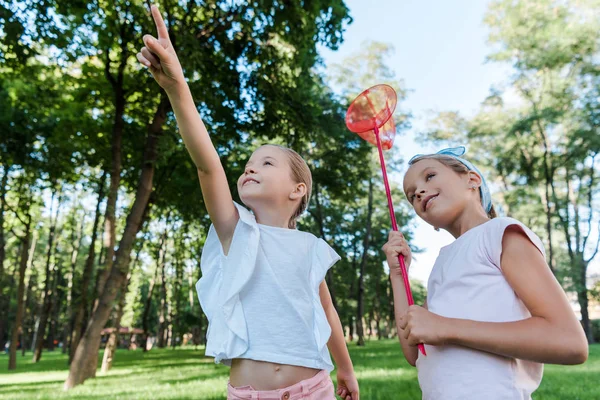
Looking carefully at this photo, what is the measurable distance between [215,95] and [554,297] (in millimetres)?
8839

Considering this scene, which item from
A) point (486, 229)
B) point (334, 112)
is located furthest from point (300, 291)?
point (334, 112)

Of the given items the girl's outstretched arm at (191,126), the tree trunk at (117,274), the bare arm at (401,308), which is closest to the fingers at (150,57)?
the girl's outstretched arm at (191,126)

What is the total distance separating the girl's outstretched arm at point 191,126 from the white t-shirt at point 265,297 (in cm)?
8

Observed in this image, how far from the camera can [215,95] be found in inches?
372

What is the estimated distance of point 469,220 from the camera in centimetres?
165

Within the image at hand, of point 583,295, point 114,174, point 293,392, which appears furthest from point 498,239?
point 583,295

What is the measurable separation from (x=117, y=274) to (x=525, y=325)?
8808 mm

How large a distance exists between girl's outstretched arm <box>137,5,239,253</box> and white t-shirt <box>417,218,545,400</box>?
0.88 m

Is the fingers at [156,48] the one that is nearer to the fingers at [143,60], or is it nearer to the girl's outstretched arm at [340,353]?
the fingers at [143,60]

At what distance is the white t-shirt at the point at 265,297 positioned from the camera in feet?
5.82

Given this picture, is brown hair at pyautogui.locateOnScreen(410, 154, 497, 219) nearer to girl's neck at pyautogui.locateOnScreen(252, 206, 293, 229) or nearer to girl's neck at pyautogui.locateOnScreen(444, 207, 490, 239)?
girl's neck at pyautogui.locateOnScreen(444, 207, 490, 239)

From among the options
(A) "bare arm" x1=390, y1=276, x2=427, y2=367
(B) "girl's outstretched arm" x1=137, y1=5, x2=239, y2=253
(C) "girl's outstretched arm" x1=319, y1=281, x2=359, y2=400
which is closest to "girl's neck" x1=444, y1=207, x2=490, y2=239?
(A) "bare arm" x1=390, y1=276, x2=427, y2=367

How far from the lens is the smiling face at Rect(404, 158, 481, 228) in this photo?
1637 mm

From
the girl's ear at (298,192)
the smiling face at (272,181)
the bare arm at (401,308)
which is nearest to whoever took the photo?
the bare arm at (401,308)
